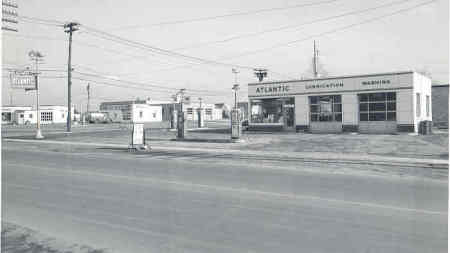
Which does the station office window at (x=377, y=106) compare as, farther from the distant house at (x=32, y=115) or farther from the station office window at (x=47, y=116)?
the station office window at (x=47, y=116)

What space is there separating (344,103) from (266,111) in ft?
24.9

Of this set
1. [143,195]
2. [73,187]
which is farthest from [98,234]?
[73,187]

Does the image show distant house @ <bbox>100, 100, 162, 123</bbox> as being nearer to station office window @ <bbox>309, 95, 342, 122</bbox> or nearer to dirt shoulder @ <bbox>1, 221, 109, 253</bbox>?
station office window @ <bbox>309, 95, 342, 122</bbox>

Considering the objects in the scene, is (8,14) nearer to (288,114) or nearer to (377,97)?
(288,114)

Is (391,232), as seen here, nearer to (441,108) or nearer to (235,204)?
(235,204)

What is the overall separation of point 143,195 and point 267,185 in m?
3.13

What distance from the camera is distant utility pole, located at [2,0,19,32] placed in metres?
15.8

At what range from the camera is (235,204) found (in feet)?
24.4

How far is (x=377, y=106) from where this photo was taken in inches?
1182

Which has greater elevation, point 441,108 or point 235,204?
point 441,108

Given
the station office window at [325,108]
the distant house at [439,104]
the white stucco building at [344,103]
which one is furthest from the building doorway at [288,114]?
the distant house at [439,104]

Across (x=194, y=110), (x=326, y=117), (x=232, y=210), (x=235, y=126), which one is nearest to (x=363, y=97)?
(x=326, y=117)

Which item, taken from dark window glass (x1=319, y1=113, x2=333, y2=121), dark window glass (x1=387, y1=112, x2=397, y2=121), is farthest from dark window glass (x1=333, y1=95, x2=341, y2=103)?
dark window glass (x1=387, y1=112, x2=397, y2=121)

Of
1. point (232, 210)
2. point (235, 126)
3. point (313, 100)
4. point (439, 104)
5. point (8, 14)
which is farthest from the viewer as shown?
point (439, 104)
